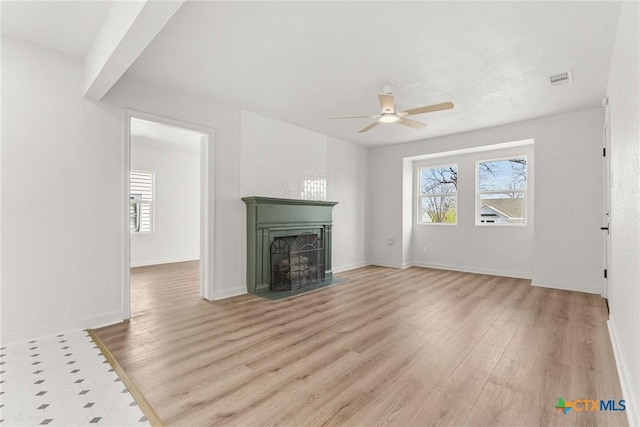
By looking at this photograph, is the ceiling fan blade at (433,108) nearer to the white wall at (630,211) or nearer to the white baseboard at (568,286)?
the white wall at (630,211)

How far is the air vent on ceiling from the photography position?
3223 millimetres

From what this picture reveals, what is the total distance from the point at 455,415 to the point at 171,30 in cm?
336

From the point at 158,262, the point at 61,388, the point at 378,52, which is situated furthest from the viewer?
the point at 158,262

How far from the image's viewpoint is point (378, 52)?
2.79 metres

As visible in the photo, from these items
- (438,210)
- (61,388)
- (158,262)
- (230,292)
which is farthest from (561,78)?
(158,262)

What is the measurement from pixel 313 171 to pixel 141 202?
3984mm

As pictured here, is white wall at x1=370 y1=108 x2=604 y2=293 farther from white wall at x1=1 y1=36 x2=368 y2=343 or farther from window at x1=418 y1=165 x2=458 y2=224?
white wall at x1=1 y1=36 x2=368 y2=343

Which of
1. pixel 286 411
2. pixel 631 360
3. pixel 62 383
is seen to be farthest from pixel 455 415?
pixel 62 383

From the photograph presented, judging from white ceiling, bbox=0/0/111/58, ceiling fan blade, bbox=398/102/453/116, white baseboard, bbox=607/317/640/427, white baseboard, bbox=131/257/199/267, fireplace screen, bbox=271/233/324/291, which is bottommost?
white baseboard, bbox=131/257/199/267

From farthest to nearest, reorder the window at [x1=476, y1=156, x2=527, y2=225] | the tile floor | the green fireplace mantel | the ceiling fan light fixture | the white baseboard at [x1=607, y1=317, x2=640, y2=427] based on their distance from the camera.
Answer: the window at [x1=476, y1=156, x2=527, y2=225] < the green fireplace mantel < the ceiling fan light fixture < the tile floor < the white baseboard at [x1=607, y1=317, x2=640, y2=427]

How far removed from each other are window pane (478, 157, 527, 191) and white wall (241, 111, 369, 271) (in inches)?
92.0

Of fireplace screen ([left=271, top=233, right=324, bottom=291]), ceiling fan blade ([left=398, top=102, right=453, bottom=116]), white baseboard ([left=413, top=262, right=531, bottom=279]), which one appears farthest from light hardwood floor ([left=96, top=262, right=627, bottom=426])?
ceiling fan blade ([left=398, top=102, right=453, bottom=116])

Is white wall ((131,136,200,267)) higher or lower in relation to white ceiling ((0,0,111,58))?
lower

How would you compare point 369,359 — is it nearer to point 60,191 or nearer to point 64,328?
point 64,328
